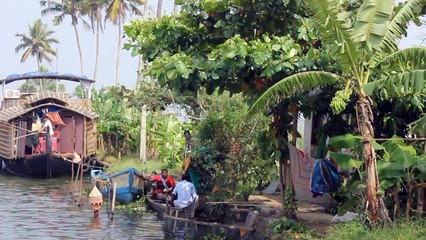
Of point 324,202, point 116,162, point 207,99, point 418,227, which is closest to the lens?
point 418,227

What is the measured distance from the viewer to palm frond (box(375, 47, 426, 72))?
10.0 meters

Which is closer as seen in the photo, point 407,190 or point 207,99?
point 407,190

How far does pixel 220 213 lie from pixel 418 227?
6.00 meters

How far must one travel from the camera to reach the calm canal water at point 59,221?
54.4ft

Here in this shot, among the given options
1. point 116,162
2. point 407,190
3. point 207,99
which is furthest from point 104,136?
point 407,190

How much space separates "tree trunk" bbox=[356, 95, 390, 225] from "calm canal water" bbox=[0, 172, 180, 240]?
6.16m

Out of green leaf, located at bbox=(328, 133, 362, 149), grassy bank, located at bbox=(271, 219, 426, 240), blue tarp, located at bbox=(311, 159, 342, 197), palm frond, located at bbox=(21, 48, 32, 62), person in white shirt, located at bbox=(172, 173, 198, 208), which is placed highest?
palm frond, located at bbox=(21, 48, 32, 62)

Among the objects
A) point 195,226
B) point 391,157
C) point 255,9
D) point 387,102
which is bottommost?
point 195,226

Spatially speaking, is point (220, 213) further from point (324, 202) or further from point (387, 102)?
point (387, 102)

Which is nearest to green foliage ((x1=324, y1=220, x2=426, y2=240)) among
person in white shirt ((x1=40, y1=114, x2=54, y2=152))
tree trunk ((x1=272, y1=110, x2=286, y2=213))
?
tree trunk ((x1=272, y1=110, x2=286, y2=213))

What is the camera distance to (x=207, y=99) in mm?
23219

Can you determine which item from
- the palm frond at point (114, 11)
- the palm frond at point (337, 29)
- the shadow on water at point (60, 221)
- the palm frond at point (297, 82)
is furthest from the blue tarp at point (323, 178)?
the palm frond at point (114, 11)

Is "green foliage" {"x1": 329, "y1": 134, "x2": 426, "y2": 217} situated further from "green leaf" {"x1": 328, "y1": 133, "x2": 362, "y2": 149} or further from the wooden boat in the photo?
the wooden boat

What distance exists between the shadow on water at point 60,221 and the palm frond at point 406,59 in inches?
249
